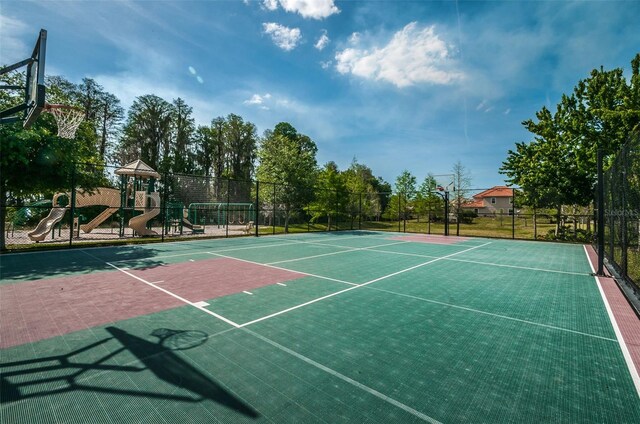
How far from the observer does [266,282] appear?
19.8ft

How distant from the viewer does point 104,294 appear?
505cm

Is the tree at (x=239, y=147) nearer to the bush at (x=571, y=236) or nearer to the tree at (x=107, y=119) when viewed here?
the tree at (x=107, y=119)

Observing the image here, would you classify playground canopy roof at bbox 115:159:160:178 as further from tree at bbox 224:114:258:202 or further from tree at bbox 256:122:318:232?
tree at bbox 224:114:258:202

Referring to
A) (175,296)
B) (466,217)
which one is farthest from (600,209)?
(466,217)

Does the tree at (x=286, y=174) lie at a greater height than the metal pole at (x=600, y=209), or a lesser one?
greater

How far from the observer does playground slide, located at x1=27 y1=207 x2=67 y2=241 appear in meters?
13.1

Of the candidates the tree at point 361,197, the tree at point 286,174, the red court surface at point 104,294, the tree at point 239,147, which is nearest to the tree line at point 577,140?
the tree at point 361,197

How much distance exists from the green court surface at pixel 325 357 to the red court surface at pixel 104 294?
6 centimetres

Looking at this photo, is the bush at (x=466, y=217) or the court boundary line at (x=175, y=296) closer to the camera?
the court boundary line at (x=175, y=296)

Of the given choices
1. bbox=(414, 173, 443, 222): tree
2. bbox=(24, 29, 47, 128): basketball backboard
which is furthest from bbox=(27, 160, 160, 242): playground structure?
bbox=(414, 173, 443, 222): tree

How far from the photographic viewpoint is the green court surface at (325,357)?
2.17 metres

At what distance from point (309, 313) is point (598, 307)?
478 centimetres

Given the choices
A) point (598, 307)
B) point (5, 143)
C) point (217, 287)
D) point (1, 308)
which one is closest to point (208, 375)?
point (217, 287)

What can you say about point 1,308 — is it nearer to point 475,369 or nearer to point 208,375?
point 208,375
